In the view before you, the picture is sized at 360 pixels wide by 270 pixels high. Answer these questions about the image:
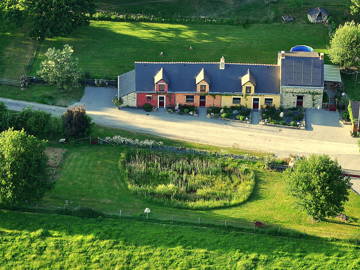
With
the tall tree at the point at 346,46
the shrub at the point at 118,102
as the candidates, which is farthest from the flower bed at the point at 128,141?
the tall tree at the point at 346,46

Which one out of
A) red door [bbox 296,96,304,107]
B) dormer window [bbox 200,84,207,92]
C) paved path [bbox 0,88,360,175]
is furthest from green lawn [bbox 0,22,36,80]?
red door [bbox 296,96,304,107]

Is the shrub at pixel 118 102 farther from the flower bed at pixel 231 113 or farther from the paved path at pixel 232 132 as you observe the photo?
the flower bed at pixel 231 113

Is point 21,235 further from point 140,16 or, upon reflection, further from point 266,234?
point 140,16

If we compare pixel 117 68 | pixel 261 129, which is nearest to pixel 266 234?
pixel 261 129

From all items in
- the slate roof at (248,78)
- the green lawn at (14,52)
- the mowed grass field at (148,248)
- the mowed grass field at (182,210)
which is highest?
the green lawn at (14,52)

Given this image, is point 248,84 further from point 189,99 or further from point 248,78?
point 189,99

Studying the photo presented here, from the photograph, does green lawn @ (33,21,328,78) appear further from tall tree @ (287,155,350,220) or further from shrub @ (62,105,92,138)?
tall tree @ (287,155,350,220)
